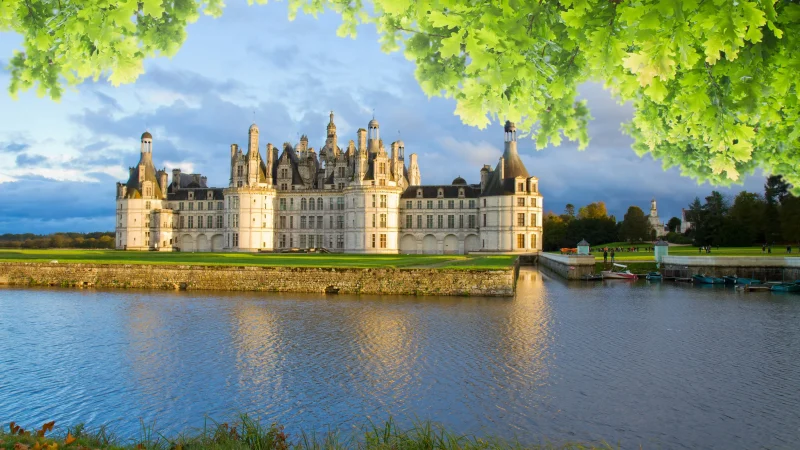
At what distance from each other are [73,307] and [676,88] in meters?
27.4

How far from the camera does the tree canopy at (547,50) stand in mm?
4562

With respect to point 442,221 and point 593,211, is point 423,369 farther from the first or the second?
point 593,211

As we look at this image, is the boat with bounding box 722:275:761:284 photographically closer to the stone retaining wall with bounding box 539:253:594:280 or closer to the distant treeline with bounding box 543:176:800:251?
the stone retaining wall with bounding box 539:253:594:280

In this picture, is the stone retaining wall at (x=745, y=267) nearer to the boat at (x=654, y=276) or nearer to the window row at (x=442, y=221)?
the boat at (x=654, y=276)

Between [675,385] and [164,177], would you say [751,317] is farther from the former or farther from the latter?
[164,177]

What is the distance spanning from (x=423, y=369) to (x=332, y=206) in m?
65.0

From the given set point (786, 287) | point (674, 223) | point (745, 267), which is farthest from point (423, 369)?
point (674, 223)

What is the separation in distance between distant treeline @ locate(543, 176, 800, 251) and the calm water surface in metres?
44.5

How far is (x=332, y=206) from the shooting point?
7938cm

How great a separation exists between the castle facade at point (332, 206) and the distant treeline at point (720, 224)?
84.5 ft

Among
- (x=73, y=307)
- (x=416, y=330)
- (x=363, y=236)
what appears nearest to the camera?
(x=416, y=330)

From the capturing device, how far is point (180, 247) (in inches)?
3312

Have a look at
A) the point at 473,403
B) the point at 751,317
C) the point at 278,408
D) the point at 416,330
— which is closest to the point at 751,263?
the point at 751,317

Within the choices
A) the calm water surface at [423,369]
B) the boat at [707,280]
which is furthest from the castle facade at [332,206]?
the calm water surface at [423,369]
